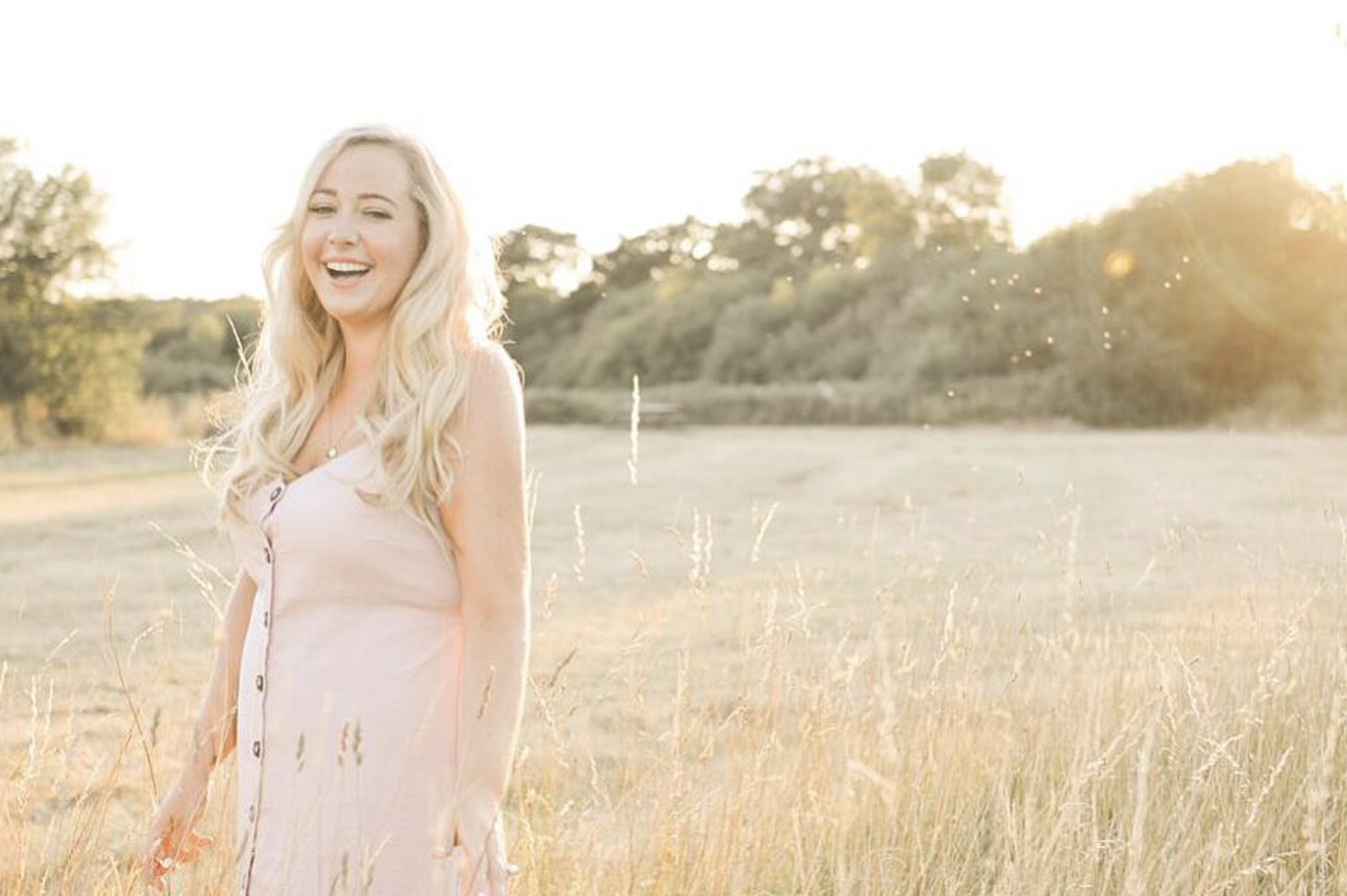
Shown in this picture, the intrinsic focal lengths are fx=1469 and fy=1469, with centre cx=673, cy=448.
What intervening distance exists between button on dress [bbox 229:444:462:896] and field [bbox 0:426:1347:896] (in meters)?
0.21

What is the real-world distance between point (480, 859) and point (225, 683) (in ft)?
2.04

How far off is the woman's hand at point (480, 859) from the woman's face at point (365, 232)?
2.56 ft

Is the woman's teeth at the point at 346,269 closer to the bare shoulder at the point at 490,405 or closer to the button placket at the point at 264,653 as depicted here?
the bare shoulder at the point at 490,405

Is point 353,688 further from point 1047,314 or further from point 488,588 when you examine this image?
point 1047,314

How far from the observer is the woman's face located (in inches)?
87.4

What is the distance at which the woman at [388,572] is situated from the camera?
2.06 meters

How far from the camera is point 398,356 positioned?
2.17 m

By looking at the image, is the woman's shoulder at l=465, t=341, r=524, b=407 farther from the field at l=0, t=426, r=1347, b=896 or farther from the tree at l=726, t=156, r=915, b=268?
the tree at l=726, t=156, r=915, b=268

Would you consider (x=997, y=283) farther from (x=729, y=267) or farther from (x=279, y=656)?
(x=279, y=656)

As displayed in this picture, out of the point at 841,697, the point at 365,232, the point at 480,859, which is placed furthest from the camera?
the point at 841,697

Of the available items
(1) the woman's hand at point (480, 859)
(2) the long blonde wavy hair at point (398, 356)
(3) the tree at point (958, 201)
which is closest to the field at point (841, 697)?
(1) the woman's hand at point (480, 859)

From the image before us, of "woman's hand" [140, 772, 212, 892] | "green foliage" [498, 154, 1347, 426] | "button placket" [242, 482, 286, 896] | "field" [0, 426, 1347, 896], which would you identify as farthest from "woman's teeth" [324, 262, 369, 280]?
"green foliage" [498, 154, 1347, 426]

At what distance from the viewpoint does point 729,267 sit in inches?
1917

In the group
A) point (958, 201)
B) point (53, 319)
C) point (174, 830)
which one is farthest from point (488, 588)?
point (958, 201)
